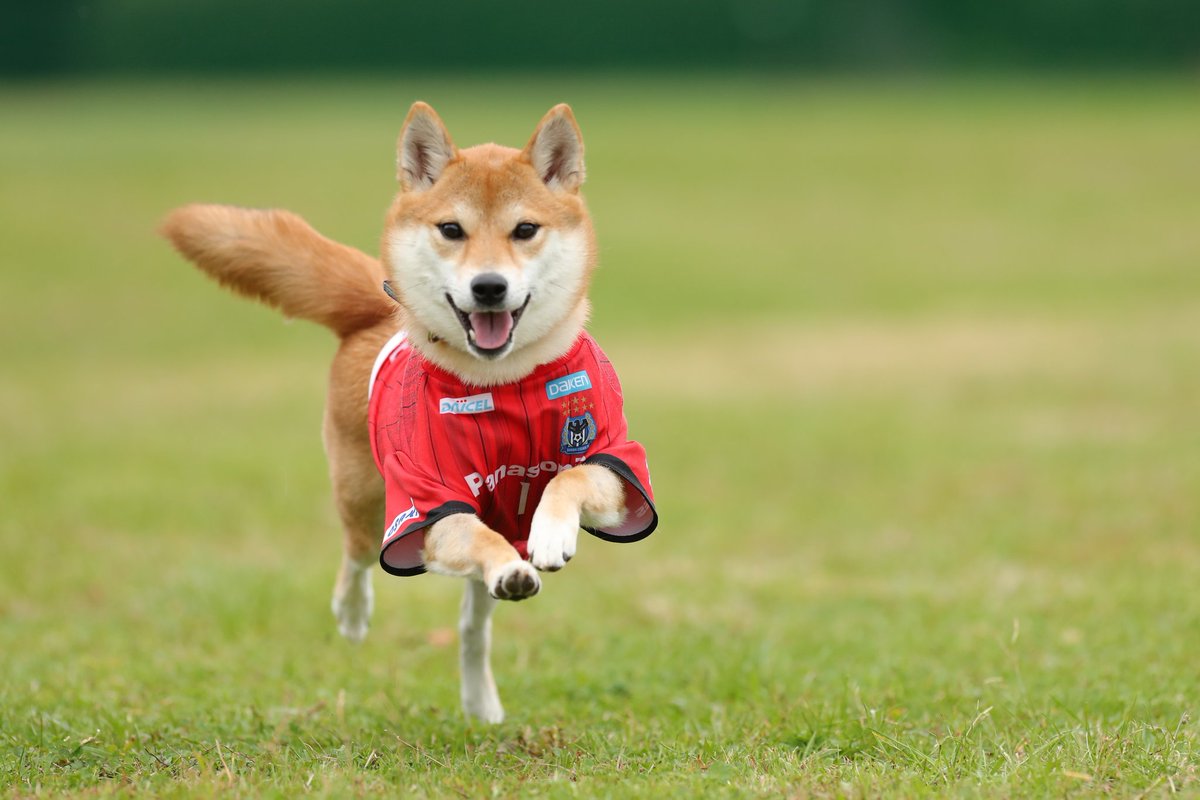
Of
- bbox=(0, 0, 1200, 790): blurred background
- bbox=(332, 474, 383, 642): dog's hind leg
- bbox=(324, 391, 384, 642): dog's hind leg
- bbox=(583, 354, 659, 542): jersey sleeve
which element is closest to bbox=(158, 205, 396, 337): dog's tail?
bbox=(324, 391, 384, 642): dog's hind leg

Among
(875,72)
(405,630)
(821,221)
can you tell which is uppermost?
(875,72)

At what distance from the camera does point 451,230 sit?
16.2 feet

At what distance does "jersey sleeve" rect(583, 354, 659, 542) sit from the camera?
4969mm

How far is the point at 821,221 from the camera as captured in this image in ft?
91.4

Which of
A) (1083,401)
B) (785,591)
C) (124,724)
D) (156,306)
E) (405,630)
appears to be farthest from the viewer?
(156,306)

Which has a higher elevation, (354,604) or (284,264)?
(284,264)

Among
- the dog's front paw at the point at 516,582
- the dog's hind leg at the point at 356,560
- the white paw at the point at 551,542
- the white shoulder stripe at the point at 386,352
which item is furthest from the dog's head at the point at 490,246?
the dog's hind leg at the point at 356,560

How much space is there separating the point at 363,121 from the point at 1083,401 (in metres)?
27.5

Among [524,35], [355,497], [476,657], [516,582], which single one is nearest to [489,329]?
[516,582]

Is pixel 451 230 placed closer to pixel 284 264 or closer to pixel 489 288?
pixel 489 288

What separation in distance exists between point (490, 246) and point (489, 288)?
17cm

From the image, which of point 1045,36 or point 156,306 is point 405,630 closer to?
point 156,306

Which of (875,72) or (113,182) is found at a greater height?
(875,72)

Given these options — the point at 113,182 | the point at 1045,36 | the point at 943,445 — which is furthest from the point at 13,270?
the point at 1045,36
